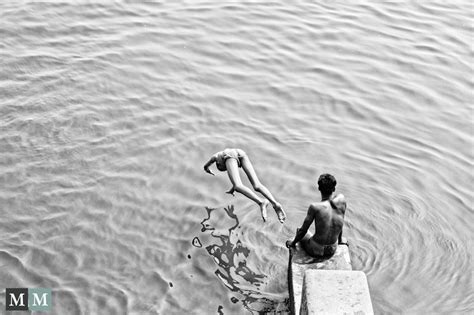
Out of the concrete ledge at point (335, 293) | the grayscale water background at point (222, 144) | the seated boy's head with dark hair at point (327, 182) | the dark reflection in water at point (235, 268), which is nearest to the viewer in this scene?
the concrete ledge at point (335, 293)

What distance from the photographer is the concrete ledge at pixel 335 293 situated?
7805 millimetres

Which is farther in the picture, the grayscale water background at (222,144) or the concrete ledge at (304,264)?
the grayscale water background at (222,144)

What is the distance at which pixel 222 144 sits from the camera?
12.9 meters

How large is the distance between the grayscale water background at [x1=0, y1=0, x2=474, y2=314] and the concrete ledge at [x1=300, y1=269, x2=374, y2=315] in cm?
172

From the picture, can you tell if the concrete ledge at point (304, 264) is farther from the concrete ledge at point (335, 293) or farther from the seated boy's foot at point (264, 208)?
the concrete ledge at point (335, 293)

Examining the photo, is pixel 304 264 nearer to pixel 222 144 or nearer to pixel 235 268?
pixel 235 268

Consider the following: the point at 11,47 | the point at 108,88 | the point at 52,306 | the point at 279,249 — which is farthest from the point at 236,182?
the point at 11,47

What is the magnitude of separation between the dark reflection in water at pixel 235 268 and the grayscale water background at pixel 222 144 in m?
0.02

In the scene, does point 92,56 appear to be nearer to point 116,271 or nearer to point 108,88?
point 108,88

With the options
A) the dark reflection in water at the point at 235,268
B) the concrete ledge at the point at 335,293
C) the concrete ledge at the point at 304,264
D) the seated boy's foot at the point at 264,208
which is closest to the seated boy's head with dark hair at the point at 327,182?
the seated boy's foot at the point at 264,208

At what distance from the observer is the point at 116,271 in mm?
10125

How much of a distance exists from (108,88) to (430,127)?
6.24 metres

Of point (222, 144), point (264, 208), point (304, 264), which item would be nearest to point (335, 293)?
point (304, 264)

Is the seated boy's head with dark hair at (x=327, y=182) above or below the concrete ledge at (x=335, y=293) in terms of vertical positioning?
above
